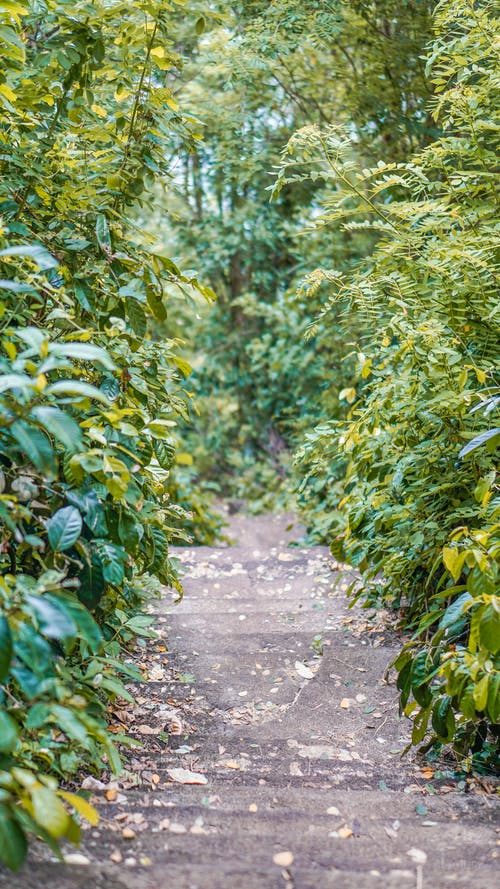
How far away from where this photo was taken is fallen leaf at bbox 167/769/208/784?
2.02 metres

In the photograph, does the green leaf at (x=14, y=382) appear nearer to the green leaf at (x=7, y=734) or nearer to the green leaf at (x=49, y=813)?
the green leaf at (x=7, y=734)

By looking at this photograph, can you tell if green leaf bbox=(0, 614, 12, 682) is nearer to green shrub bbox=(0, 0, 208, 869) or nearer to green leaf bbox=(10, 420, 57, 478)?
green shrub bbox=(0, 0, 208, 869)

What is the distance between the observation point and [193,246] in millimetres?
7785

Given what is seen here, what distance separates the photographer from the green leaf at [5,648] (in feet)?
4.12

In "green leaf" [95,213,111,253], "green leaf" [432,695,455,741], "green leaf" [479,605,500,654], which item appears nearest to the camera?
"green leaf" [479,605,500,654]

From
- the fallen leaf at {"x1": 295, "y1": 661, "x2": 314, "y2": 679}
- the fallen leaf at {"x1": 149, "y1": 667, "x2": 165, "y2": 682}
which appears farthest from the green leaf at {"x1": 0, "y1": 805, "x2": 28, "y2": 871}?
the fallen leaf at {"x1": 295, "y1": 661, "x2": 314, "y2": 679}

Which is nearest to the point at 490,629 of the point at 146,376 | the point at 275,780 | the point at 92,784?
the point at 275,780

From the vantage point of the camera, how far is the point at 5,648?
1.26m

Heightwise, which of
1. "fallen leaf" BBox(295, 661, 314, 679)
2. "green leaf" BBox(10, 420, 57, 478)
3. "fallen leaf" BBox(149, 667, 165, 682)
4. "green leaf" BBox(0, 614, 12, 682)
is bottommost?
"fallen leaf" BBox(295, 661, 314, 679)

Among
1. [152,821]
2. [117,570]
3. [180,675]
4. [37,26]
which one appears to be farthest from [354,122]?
[152,821]

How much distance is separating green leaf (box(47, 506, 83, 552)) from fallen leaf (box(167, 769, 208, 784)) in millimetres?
823

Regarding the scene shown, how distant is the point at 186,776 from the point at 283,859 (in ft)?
2.01

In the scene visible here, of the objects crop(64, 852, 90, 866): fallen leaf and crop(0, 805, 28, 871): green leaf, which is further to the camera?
crop(64, 852, 90, 866): fallen leaf

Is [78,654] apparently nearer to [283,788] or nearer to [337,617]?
[283,788]
